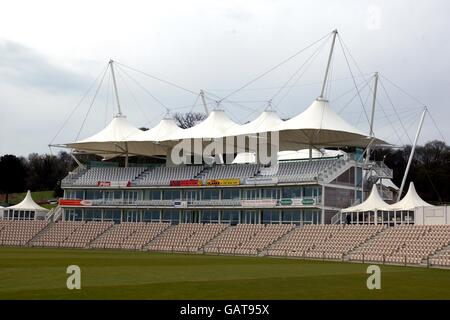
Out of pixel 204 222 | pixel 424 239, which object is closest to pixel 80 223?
pixel 204 222

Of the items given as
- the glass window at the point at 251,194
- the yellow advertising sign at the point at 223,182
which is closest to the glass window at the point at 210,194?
the yellow advertising sign at the point at 223,182

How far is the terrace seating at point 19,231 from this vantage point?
77.2 meters

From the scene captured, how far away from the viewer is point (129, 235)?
7506cm

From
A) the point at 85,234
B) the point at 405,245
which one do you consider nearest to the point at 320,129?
the point at 405,245

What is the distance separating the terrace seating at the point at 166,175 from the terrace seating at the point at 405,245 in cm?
3079

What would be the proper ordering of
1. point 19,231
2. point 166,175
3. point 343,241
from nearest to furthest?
point 343,241, point 19,231, point 166,175

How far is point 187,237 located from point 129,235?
796cm

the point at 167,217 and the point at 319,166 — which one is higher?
the point at 319,166

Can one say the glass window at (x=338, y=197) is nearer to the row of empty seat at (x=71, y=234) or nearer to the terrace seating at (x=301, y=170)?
the terrace seating at (x=301, y=170)

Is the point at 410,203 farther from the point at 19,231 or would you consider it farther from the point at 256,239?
the point at 19,231
